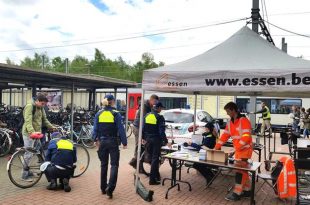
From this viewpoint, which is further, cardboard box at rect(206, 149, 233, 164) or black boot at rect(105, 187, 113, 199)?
black boot at rect(105, 187, 113, 199)

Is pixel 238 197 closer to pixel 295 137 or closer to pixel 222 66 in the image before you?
pixel 222 66

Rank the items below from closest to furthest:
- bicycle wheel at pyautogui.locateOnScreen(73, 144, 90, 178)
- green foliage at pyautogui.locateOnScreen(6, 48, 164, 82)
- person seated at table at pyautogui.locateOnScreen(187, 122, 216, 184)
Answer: person seated at table at pyautogui.locateOnScreen(187, 122, 216, 184) < bicycle wheel at pyautogui.locateOnScreen(73, 144, 90, 178) < green foliage at pyautogui.locateOnScreen(6, 48, 164, 82)

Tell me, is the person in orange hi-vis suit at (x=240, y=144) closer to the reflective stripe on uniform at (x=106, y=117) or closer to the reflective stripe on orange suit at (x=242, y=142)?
the reflective stripe on orange suit at (x=242, y=142)

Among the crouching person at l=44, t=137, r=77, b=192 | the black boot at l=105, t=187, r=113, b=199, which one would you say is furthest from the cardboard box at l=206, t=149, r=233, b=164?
the crouching person at l=44, t=137, r=77, b=192

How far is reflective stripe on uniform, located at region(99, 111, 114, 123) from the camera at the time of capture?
5875 millimetres

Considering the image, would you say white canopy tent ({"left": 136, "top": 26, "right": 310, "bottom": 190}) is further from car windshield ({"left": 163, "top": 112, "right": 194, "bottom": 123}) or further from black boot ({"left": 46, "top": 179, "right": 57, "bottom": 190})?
car windshield ({"left": 163, "top": 112, "right": 194, "bottom": 123})

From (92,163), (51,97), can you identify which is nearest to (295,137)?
(92,163)

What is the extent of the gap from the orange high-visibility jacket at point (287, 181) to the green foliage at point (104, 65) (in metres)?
53.2

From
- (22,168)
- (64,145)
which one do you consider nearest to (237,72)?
(64,145)

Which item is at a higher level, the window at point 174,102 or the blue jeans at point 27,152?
the window at point 174,102

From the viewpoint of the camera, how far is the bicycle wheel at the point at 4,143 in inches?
366

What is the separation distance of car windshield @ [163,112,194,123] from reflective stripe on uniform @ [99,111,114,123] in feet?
16.6

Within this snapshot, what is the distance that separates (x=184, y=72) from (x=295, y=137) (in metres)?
5.12

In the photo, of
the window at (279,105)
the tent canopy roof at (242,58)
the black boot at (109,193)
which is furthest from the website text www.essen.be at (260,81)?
the window at (279,105)
